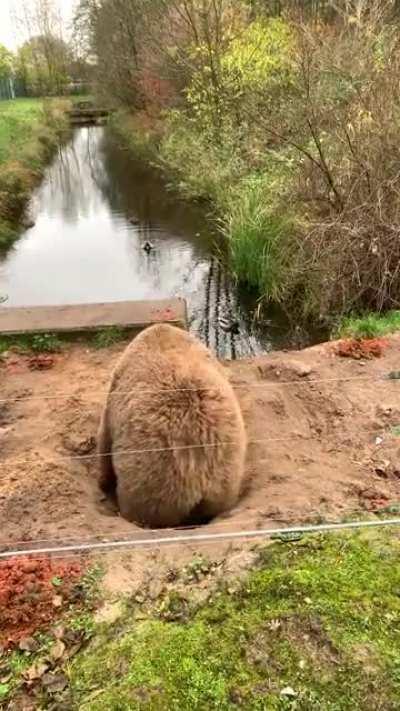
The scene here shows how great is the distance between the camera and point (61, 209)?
64.0ft

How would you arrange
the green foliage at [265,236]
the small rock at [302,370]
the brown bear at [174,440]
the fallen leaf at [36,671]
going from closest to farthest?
the fallen leaf at [36,671] < the brown bear at [174,440] < the small rock at [302,370] < the green foliage at [265,236]

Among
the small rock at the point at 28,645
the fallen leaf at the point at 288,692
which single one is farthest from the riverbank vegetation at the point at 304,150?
the small rock at the point at 28,645

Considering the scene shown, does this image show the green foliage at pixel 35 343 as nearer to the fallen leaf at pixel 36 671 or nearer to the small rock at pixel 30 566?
the small rock at pixel 30 566

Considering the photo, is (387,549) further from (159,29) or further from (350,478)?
(159,29)

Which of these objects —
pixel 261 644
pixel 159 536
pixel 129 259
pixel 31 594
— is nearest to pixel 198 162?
pixel 129 259

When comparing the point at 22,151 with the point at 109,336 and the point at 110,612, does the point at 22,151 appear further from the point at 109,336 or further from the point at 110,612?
the point at 110,612

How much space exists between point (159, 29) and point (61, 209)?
652cm

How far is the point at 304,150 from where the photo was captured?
8.88 meters

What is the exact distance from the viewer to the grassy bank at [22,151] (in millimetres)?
16828

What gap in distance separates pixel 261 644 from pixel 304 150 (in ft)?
25.1

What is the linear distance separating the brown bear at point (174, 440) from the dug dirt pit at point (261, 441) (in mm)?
163

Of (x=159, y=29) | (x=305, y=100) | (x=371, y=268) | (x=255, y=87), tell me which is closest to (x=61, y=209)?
(x=159, y=29)

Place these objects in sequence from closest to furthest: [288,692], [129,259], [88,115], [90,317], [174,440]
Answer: [288,692] < [174,440] < [90,317] < [129,259] < [88,115]

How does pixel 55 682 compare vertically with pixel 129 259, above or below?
above
